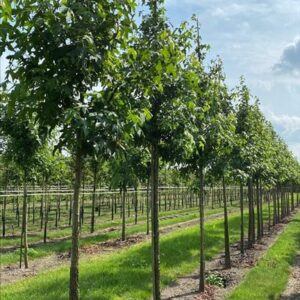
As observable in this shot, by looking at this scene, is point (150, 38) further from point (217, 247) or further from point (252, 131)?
point (217, 247)

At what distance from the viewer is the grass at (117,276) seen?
1020cm

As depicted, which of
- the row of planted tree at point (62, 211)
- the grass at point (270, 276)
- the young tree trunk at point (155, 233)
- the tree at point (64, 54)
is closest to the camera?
the tree at point (64, 54)

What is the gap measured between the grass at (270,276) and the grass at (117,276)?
2019mm

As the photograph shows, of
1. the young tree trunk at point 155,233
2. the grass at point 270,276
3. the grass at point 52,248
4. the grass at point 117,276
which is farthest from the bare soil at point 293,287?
the grass at point 52,248

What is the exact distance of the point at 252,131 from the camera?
15805mm

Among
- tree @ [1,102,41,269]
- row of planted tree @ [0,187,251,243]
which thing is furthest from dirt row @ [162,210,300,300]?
row of planted tree @ [0,187,251,243]

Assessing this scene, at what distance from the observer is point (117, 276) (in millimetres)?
11680

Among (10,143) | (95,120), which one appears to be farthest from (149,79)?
(10,143)

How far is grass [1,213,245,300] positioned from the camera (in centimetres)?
1020

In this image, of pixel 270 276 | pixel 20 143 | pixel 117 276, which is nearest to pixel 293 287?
pixel 270 276

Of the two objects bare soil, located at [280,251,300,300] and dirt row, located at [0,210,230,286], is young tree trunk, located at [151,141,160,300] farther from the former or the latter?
dirt row, located at [0,210,230,286]

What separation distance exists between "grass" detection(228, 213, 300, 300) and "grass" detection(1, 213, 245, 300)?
6.62ft

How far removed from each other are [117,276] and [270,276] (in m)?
4.39

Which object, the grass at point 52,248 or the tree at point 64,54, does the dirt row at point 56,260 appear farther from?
the tree at point 64,54
